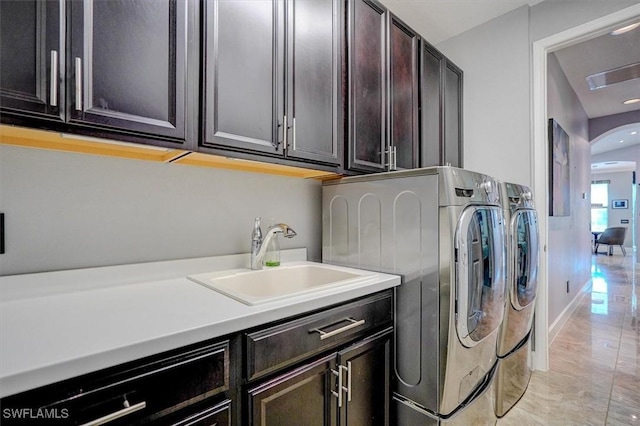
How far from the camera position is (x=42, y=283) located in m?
1.03

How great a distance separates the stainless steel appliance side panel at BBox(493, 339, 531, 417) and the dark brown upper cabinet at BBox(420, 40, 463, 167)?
1.35 metres

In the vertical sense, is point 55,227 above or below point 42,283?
above

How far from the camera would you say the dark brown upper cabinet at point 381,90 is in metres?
1.61

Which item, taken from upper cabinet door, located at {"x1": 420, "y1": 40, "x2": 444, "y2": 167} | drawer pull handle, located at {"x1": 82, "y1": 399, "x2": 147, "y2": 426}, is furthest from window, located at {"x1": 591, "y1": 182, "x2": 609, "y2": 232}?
drawer pull handle, located at {"x1": 82, "y1": 399, "x2": 147, "y2": 426}

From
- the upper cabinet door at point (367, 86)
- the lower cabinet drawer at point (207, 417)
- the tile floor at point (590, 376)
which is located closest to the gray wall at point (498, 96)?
the upper cabinet door at point (367, 86)

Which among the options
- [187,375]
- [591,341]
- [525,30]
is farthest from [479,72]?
[187,375]

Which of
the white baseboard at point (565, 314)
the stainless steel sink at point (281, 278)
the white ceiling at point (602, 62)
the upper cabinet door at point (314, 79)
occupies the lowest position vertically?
the white baseboard at point (565, 314)

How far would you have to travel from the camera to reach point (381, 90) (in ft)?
5.76

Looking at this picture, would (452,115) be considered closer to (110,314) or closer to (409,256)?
(409,256)

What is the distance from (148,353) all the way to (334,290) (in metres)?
Result: 0.63

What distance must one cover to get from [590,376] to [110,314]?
3012mm

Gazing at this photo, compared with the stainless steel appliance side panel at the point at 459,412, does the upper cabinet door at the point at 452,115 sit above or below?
above

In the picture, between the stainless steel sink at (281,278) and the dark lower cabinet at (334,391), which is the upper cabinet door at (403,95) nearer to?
the stainless steel sink at (281,278)

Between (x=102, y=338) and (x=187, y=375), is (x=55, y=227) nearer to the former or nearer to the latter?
(x=102, y=338)
